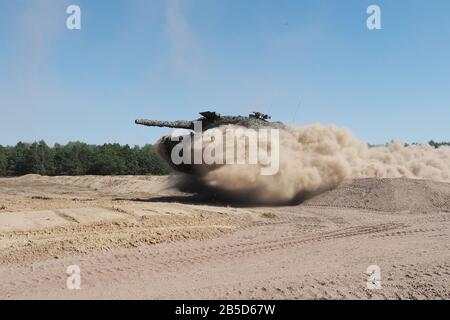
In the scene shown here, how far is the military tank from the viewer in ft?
69.4

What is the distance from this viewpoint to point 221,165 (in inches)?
762

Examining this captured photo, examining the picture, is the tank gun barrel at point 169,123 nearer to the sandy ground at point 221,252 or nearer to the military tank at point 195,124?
the military tank at point 195,124

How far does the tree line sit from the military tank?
26496 millimetres

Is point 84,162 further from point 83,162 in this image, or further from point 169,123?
point 169,123

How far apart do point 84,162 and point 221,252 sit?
44.8 meters

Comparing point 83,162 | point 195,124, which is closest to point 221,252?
point 195,124

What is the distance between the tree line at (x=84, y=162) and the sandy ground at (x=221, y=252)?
33776mm

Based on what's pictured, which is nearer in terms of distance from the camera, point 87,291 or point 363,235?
point 87,291

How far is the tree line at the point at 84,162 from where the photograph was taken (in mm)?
48438

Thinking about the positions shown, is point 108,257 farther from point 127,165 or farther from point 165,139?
point 127,165

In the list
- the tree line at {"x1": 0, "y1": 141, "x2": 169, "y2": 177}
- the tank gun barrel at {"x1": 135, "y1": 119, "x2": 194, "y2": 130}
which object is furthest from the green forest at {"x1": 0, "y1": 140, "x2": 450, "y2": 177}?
the tank gun barrel at {"x1": 135, "y1": 119, "x2": 194, "y2": 130}

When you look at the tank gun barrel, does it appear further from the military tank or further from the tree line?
the tree line
